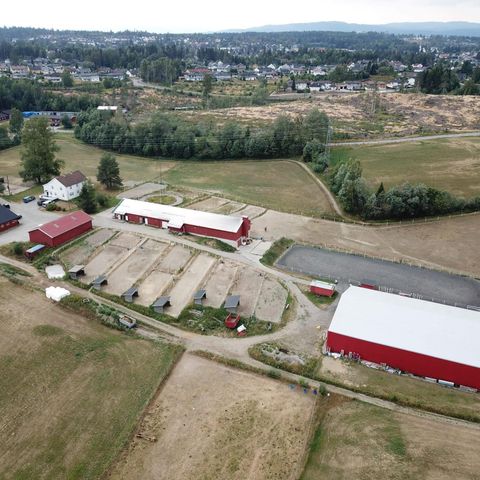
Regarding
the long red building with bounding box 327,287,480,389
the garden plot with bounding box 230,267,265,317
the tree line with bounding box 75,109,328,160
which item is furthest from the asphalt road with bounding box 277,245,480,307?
the tree line with bounding box 75,109,328,160

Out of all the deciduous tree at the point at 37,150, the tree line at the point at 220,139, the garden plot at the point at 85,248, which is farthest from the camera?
the tree line at the point at 220,139

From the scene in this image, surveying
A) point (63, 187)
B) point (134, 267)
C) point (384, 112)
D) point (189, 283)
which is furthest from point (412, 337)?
point (384, 112)

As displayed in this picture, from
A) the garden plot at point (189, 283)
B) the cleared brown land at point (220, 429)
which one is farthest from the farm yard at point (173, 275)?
the cleared brown land at point (220, 429)

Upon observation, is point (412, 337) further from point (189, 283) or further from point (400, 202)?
point (400, 202)

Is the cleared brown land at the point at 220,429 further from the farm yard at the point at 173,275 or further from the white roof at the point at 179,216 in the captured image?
the white roof at the point at 179,216

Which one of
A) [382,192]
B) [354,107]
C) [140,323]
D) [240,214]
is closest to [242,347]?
[140,323]
